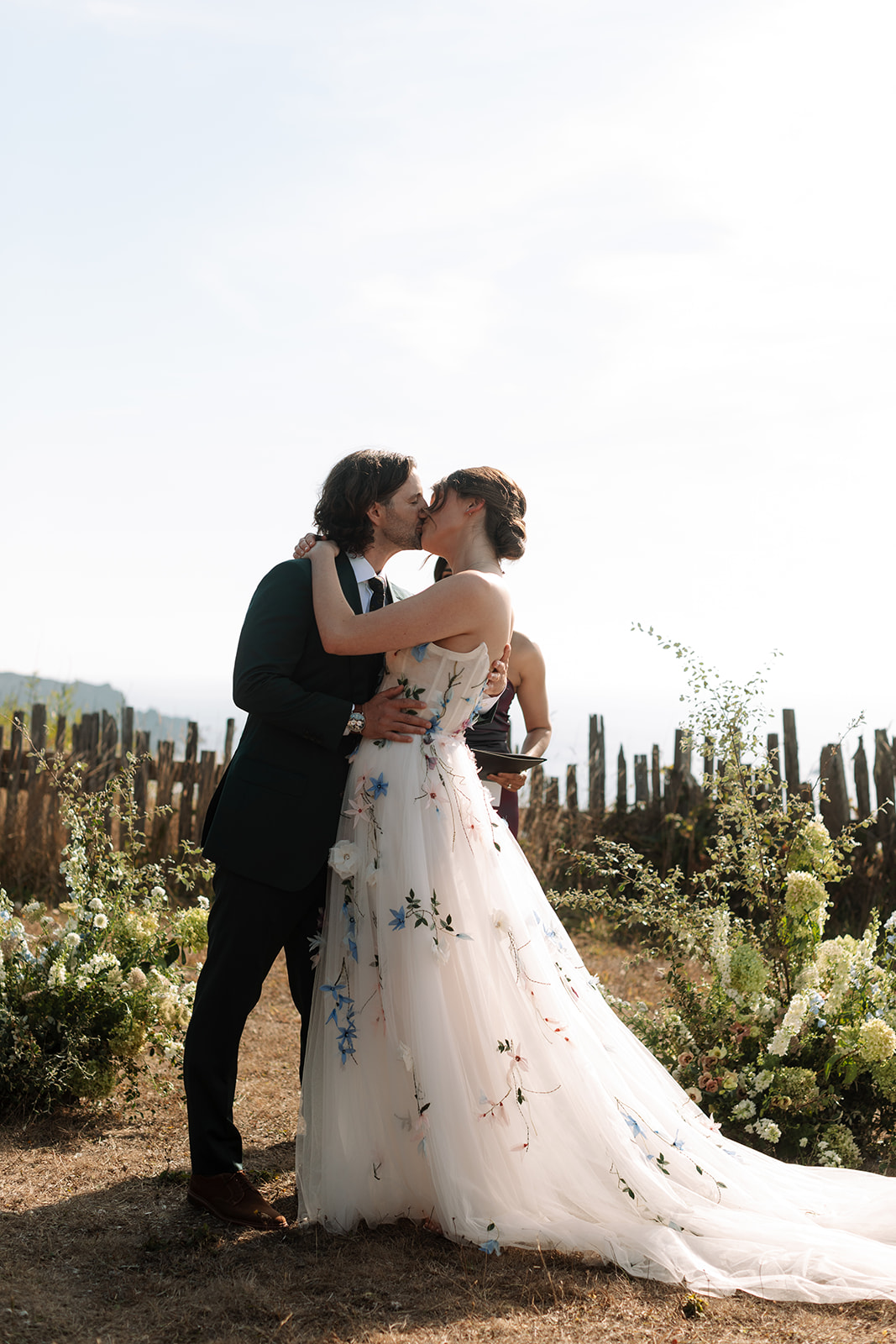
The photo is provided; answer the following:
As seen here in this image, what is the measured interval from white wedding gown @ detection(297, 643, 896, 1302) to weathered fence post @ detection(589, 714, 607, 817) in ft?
19.7

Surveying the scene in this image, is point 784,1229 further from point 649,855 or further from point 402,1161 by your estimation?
point 649,855

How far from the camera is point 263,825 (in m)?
3.07

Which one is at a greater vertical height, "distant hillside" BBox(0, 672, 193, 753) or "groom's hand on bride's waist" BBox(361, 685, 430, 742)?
"distant hillside" BBox(0, 672, 193, 753)

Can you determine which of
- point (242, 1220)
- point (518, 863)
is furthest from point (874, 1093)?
point (242, 1220)

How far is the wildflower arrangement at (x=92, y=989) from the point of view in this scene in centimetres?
399

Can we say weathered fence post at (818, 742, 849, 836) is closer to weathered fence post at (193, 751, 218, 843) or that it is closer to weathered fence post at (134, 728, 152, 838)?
weathered fence post at (193, 751, 218, 843)

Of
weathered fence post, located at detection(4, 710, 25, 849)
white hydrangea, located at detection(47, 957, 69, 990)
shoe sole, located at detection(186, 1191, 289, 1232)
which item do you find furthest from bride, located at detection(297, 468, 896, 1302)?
weathered fence post, located at detection(4, 710, 25, 849)

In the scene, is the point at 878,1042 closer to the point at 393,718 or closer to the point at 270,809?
the point at 393,718

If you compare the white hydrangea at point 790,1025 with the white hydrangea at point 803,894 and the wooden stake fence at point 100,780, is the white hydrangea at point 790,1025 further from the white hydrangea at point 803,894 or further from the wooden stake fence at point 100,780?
the wooden stake fence at point 100,780

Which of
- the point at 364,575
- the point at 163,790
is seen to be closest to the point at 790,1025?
the point at 364,575

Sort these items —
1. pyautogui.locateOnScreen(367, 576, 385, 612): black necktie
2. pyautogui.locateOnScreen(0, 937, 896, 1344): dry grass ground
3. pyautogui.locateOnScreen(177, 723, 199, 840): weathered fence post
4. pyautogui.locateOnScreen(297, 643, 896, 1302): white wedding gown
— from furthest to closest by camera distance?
1. pyautogui.locateOnScreen(177, 723, 199, 840): weathered fence post
2. pyautogui.locateOnScreen(367, 576, 385, 612): black necktie
3. pyautogui.locateOnScreen(297, 643, 896, 1302): white wedding gown
4. pyautogui.locateOnScreen(0, 937, 896, 1344): dry grass ground

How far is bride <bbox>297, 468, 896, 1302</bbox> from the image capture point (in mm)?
2832

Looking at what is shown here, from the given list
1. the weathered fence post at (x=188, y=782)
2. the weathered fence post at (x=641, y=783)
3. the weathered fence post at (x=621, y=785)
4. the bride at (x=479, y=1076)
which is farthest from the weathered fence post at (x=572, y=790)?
the bride at (x=479, y=1076)

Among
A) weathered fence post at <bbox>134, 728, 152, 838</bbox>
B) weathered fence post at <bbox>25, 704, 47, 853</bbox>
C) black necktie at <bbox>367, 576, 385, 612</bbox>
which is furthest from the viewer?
weathered fence post at <bbox>134, 728, 152, 838</bbox>
